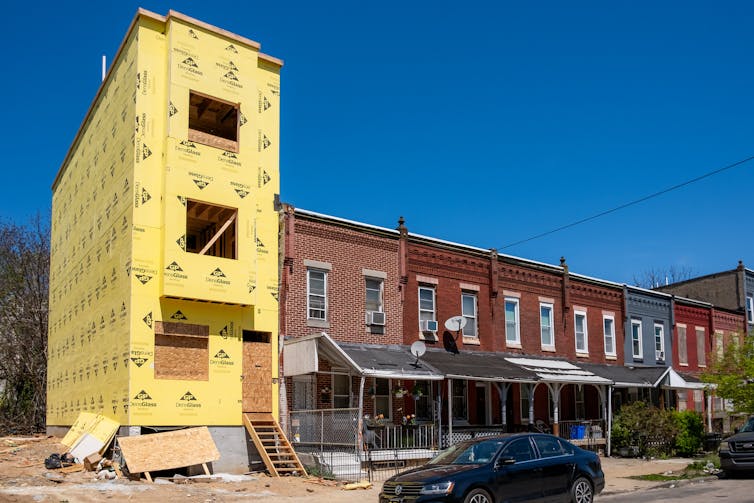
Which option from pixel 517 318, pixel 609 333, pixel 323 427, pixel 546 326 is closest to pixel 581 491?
pixel 323 427

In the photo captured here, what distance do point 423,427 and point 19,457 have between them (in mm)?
12233

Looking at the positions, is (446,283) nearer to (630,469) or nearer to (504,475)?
(630,469)

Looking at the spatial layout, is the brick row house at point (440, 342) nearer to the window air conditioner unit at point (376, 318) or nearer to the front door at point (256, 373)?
the window air conditioner unit at point (376, 318)

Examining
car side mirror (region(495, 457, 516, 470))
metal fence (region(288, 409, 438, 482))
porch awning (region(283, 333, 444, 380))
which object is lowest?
metal fence (region(288, 409, 438, 482))

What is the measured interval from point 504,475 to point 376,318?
13359mm

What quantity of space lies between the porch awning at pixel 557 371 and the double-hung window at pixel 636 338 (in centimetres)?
675

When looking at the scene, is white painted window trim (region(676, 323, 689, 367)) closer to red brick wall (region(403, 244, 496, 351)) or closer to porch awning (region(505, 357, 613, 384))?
porch awning (region(505, 357, 613, 384))

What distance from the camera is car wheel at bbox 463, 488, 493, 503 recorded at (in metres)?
12.8

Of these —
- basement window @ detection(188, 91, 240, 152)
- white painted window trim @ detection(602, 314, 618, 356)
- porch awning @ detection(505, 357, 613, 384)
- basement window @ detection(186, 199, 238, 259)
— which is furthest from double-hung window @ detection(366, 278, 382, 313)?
white painted window trim @ detection(602, 314, 618, 356)

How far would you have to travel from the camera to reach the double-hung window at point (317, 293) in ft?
82.5

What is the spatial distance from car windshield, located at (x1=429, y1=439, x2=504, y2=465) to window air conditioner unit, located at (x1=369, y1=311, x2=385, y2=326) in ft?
38.4

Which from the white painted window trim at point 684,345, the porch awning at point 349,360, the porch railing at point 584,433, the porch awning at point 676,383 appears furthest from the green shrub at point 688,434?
the porch awning at point 349,360

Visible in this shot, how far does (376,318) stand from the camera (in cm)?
2648

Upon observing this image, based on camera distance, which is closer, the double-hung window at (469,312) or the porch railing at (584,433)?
the porch railing at (584,433)
